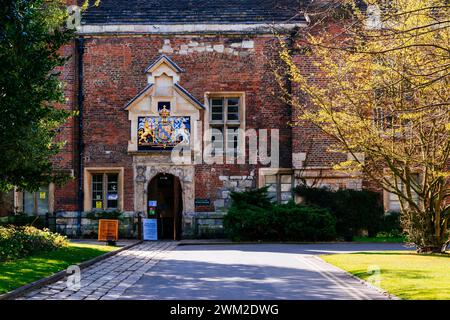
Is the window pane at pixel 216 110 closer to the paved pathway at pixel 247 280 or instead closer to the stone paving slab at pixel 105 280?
the stone paving slab at pixel 105 280

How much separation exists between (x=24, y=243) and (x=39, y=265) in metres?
3.32

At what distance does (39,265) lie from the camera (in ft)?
41.5

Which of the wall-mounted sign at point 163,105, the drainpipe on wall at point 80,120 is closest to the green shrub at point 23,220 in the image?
the drainpipe on wall at point 80,120

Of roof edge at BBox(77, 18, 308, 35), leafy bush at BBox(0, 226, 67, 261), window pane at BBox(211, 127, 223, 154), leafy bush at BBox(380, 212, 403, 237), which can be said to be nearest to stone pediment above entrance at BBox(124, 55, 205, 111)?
window pane at BBox(211, 127, 223, 154)

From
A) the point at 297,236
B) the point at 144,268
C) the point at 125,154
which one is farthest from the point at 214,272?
the point at 125,154

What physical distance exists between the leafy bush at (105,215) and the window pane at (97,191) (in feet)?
1.79

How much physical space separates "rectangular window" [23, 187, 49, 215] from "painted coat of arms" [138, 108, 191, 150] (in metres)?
4.18

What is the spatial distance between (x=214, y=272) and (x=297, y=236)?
10423mm

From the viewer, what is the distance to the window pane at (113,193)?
25.1 metres

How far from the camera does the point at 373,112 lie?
57.5ft

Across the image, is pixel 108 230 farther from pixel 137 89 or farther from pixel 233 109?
pixel 233 109

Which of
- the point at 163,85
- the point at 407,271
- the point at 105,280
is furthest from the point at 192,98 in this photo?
the point at 105,280

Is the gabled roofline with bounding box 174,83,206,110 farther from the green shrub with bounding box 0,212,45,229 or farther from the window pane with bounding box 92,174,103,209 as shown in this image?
the green shrub with bounding box 0,212,45,229
